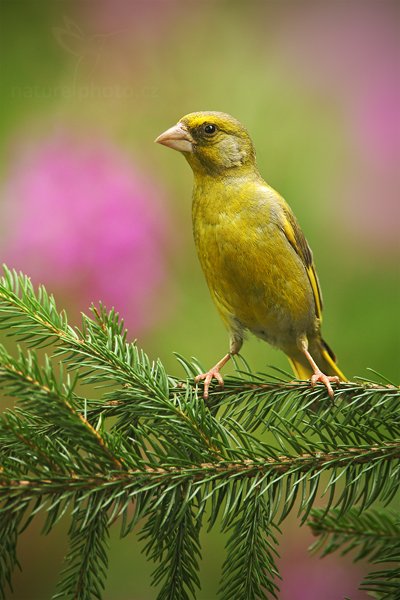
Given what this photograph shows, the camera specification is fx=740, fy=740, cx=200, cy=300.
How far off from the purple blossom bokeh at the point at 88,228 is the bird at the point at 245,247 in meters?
0.36

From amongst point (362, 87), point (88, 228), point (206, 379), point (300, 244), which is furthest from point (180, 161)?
point (206, 379)

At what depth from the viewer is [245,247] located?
1025 millimetres

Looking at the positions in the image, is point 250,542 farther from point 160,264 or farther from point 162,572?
point 160,264

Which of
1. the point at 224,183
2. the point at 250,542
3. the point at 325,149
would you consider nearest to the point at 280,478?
the point at 250,542

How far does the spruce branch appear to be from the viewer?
23.8 inches

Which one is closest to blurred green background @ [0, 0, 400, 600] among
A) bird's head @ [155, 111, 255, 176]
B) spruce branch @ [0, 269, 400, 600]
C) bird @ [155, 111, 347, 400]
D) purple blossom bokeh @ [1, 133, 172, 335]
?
purple blossom bokeh @ [1, 133, 172, 335]

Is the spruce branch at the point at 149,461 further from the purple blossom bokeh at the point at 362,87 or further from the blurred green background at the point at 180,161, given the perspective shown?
the purple blossom bokeh at the point at 362,87

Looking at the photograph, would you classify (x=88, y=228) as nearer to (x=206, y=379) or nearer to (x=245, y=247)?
(x=245, y=247)

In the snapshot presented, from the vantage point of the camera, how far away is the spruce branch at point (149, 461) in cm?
61

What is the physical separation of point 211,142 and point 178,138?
6 cm

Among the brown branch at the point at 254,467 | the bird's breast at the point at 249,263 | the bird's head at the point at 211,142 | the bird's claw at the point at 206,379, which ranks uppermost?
the bird's head at the point at 211,142

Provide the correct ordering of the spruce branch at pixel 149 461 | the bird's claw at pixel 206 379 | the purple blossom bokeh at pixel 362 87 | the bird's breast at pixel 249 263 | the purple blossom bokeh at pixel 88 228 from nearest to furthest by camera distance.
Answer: the spruce branch at pixel 149 461 < the bird's claw at pixel 206 379 < the bird's breast at pixel 249 263 < the purple blossom bokeh at pixel 88 228 < the purple blossom bokeh at pixel 362 87

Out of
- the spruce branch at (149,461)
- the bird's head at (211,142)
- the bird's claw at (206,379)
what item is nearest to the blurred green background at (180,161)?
the bird's head at (211,142)

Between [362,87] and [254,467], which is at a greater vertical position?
[362,87]
